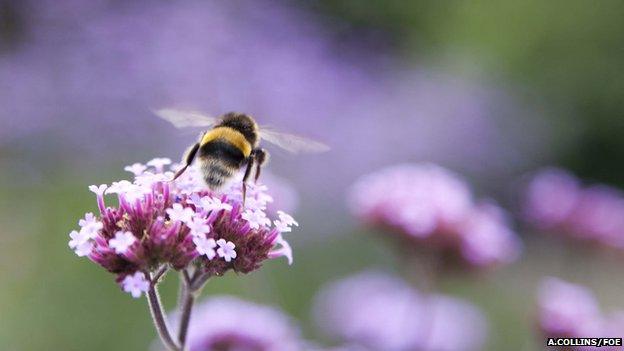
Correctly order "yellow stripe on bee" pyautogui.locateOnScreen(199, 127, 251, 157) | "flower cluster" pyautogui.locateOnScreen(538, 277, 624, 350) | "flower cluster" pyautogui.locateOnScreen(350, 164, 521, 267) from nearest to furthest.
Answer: "yellow stripe on bee" pyautogui.locateOnScreen(199, 127, 251, 157) → "flower cluster" pyautogui.locateOnScreen(538, 277, 624, 350) → "flower cluster" pyautogui.locateOnScreen(350, 164, 521, 267)

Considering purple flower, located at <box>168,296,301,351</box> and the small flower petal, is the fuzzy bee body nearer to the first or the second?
the small flower petal

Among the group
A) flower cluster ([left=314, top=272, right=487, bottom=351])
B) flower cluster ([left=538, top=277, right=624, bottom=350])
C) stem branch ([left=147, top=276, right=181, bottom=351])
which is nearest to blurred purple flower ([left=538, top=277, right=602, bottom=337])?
flower cluster ([left=538, top=277, right=624, bottom=350])

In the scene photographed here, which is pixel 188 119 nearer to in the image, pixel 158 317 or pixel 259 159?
pixel 259 159

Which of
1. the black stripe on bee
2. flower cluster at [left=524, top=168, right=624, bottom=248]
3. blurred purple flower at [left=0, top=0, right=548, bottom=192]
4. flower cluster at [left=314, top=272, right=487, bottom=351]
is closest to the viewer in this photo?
the black stripe on bee

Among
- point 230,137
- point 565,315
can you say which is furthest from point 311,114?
point 230,137

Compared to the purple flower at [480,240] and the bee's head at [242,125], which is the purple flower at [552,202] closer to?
the purple flower at [480,240]
